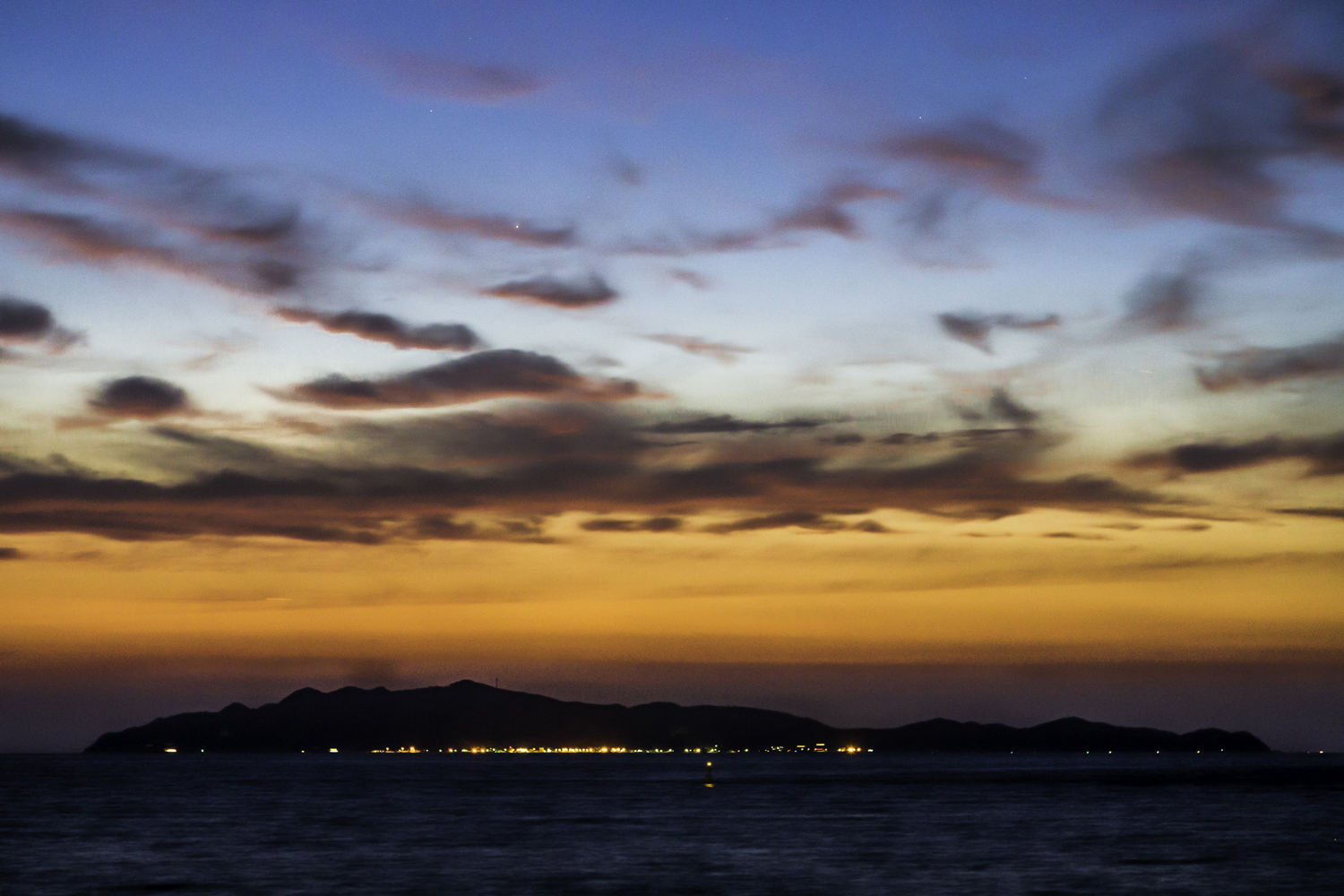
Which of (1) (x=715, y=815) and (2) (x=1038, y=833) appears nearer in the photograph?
(2) (x=1038, y=833)

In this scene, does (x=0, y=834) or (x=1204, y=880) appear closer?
(x=1204, y=880)

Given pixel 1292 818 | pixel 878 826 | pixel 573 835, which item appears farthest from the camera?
pixel 1292 818

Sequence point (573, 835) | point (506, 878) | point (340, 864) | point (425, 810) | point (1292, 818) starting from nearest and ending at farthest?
point (506, 878) < point (340, 864) < point (573, 835) < point (1292, 818) < point (425, 810)

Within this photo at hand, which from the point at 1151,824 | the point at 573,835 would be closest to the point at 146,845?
the point at 573,835

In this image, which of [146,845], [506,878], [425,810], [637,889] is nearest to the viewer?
[637,889]

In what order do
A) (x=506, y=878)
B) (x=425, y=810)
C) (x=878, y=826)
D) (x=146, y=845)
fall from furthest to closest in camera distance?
(x=425, y=810)
(x=878, y=826)
(x=146, y=845)
(x=506, y=878)

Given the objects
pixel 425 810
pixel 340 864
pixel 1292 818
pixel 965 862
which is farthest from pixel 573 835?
pixel 1292 818

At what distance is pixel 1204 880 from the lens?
87938 millimetres

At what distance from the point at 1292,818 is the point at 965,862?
77090mm

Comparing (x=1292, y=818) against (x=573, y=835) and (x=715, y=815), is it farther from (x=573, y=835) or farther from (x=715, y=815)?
(x=573, y=835)

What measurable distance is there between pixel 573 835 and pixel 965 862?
139ft

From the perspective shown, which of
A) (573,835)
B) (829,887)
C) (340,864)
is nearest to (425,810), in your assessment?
(573,835)

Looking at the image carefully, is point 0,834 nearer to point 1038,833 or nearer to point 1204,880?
point 1038,833

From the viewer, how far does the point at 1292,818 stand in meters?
158
